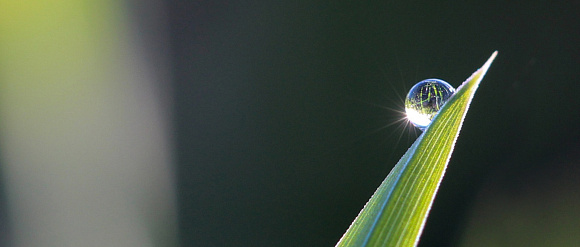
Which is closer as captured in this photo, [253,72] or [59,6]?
[59,6]

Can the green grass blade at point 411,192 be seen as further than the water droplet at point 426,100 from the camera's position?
No

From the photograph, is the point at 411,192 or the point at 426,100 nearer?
the point at 411,192

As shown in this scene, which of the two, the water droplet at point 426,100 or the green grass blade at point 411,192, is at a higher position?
the water droplet at point 426,100

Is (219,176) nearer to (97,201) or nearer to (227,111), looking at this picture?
(227,111)

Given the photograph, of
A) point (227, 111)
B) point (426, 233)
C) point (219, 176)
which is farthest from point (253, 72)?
point (426, 233)
